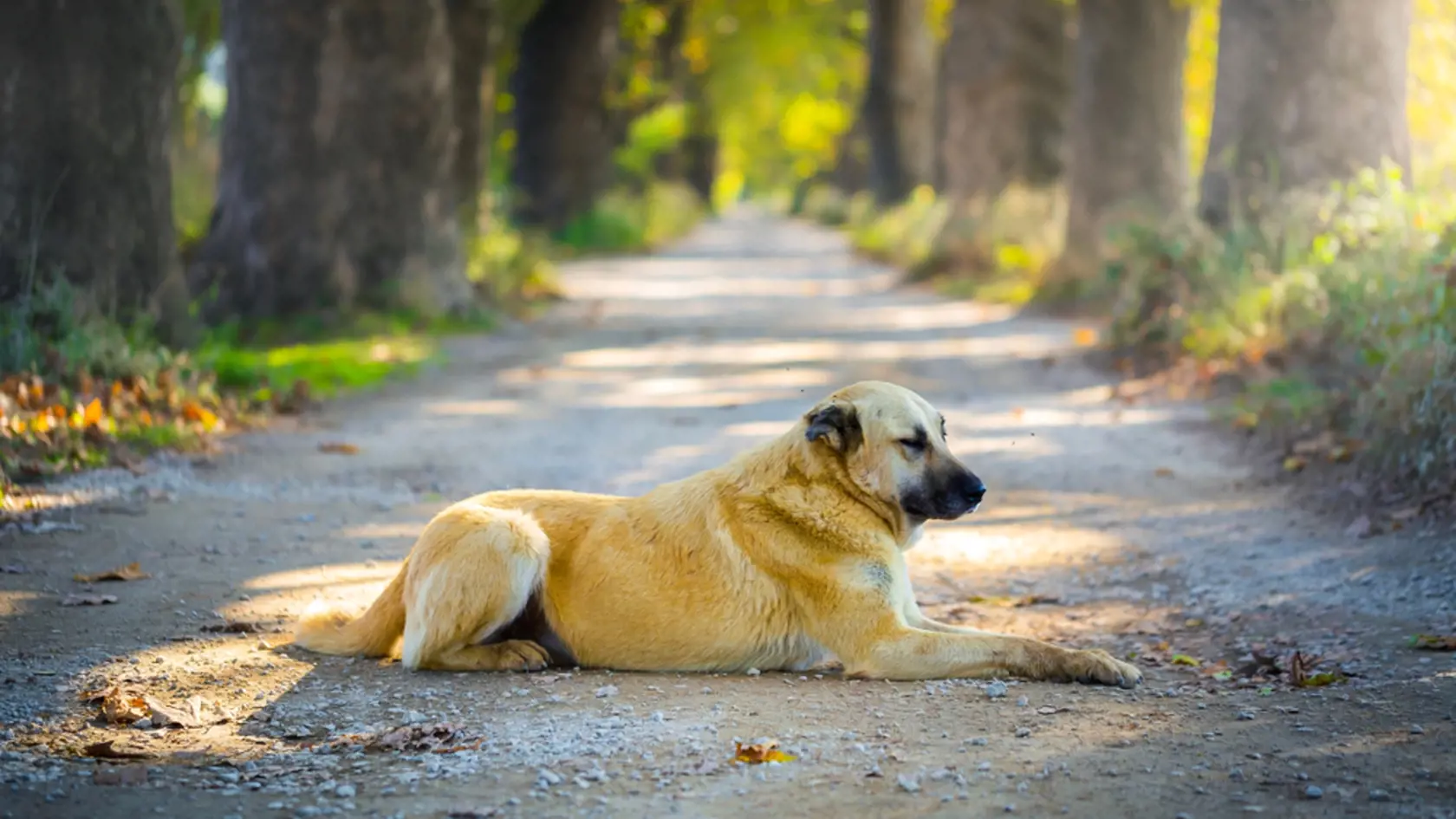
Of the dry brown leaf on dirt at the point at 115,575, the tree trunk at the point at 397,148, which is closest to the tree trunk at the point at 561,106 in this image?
the tree trunk at the point at 397,148

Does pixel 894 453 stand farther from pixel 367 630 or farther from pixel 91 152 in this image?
pixel 91 152

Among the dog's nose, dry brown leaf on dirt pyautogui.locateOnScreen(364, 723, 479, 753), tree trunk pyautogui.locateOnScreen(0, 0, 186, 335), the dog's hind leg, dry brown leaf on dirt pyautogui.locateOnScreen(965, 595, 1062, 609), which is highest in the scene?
tree trunk pyautogui.locateOnScreen(0, 0, 186, 335)

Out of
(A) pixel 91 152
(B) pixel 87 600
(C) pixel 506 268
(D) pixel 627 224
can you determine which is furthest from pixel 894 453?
(D) pixel 627 224

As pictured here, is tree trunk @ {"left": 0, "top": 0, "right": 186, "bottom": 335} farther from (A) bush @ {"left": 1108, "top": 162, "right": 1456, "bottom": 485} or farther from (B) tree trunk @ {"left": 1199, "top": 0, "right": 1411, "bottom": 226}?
(B) tree trunk @ {"left": 1199, "top": 0, "right": 1411, "bottom": 226}

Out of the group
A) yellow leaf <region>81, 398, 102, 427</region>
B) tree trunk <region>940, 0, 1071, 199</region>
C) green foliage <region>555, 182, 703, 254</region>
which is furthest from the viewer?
green foliage <region>555, 182, 703, 254</region>

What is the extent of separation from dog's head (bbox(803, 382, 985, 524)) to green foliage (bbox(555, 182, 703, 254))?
88.5 feet

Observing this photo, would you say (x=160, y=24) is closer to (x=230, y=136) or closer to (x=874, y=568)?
(x=230, y=136)

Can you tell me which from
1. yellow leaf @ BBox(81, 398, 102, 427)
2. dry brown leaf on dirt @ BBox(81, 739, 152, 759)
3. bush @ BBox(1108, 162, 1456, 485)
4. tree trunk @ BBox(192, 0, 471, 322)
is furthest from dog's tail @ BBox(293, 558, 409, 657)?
tree trunk @ BBox(192, 0, 471, 322)

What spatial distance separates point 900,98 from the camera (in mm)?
38312

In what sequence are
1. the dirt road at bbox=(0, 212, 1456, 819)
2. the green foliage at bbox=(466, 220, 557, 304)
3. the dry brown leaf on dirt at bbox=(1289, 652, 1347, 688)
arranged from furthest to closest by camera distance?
the green foliage at bbox=(466, 220, 557, 304) < the dry brown leaf on dirt at bbox=(1289, 652, 1347, 688) < the dirt road at bbox=(0, 212, 1456, 819)

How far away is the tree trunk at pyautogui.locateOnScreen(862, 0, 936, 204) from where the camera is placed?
125 ft

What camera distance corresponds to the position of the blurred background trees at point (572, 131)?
34.7ft

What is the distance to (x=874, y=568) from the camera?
566 centimetres

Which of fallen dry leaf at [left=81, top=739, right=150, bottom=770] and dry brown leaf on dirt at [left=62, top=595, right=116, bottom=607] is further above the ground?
fallen dry leaf at [left=81, top=739, right=150, bottom=770]
